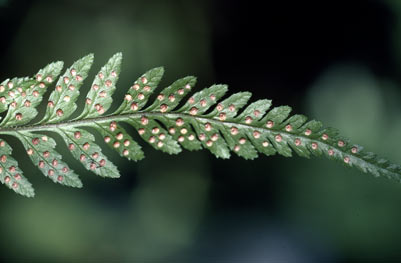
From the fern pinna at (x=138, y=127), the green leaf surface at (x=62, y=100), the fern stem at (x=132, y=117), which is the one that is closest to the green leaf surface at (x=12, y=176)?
the fern pinna at (x=138, y=127)

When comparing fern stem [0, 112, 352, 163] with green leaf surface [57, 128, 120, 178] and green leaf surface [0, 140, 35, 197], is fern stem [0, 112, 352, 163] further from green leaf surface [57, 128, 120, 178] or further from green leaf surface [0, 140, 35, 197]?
green leaf surface [0, 140, 35, 197]

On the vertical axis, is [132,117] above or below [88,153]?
above

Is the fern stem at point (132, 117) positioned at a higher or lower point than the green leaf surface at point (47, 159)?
higher

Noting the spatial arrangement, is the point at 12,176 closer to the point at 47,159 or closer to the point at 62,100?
the point at 47,159

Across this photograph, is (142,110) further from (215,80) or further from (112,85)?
(215,80)

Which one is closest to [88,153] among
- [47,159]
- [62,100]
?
[47,159]

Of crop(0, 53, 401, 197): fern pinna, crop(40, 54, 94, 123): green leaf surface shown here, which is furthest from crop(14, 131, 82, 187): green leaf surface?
crop(40, 54, 94, 123): green leaf surface

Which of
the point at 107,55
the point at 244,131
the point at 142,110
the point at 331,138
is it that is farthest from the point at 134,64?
the point at 331,138

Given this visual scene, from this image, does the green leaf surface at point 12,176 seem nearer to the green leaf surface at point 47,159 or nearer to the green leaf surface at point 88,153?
the green leaf surface at point 47,159

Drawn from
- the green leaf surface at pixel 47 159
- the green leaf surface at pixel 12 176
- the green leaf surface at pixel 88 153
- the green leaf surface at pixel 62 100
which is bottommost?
the green leaf surface at pixel 12 176
